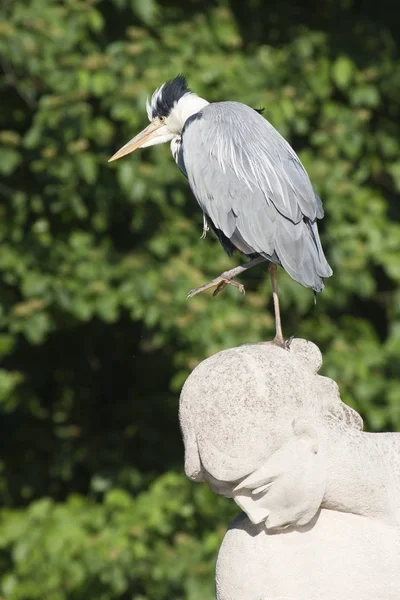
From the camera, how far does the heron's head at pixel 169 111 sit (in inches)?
118

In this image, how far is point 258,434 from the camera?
169cm

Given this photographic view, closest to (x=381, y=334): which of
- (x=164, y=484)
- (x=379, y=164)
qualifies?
(x=379, y=164)

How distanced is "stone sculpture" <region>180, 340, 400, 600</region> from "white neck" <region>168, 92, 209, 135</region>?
1.37m

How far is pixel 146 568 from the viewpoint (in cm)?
400

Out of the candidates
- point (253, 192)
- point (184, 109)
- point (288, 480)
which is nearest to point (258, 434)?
point (288, 480)

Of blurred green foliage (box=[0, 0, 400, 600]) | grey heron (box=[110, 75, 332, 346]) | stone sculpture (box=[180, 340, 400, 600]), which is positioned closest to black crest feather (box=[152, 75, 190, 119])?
grey heron (box=[110, 75, 332, 346])

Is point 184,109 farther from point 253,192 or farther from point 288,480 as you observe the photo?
point 288,480

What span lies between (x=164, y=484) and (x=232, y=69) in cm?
169

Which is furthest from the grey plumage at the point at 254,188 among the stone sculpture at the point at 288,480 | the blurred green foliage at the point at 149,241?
the blurred green foliage at the point at 149,241

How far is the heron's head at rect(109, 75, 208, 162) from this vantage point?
3.01m

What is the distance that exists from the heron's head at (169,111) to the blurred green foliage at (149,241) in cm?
61

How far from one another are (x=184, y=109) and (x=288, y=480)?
158 cm

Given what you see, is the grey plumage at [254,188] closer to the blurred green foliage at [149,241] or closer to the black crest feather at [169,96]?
the black crest feather at [169,96]

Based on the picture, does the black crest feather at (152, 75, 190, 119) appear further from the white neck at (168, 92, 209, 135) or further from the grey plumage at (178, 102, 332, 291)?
the grey plumage at (178, 102, 332, 291)
